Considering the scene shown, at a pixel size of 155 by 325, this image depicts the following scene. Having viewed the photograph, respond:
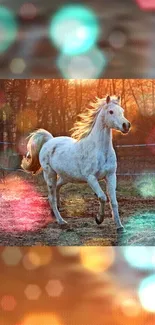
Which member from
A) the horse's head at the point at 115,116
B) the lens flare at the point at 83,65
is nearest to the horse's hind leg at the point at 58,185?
the horse's head at the point at 115,116

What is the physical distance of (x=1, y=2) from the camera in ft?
10.8

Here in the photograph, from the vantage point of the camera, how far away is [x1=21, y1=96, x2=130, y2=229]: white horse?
3.29 m

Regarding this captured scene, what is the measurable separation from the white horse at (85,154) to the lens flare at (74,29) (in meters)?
0.28

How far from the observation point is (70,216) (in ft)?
10.8

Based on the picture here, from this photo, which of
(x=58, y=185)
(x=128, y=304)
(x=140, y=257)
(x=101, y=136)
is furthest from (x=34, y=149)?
(x=128, y=304)

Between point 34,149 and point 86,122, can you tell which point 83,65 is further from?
point 34,149

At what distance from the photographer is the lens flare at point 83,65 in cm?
329

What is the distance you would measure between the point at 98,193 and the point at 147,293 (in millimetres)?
521

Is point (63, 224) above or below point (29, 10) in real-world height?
below

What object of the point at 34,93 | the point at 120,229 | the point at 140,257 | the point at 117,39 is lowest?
the point at 140,257

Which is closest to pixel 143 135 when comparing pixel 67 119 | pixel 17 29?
pixel 67 119

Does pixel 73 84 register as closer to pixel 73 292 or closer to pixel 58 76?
pixel 58 76

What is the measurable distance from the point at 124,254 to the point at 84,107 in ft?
2.34

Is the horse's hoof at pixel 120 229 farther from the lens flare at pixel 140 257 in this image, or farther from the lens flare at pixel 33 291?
the lens flare at pixel 33 291
